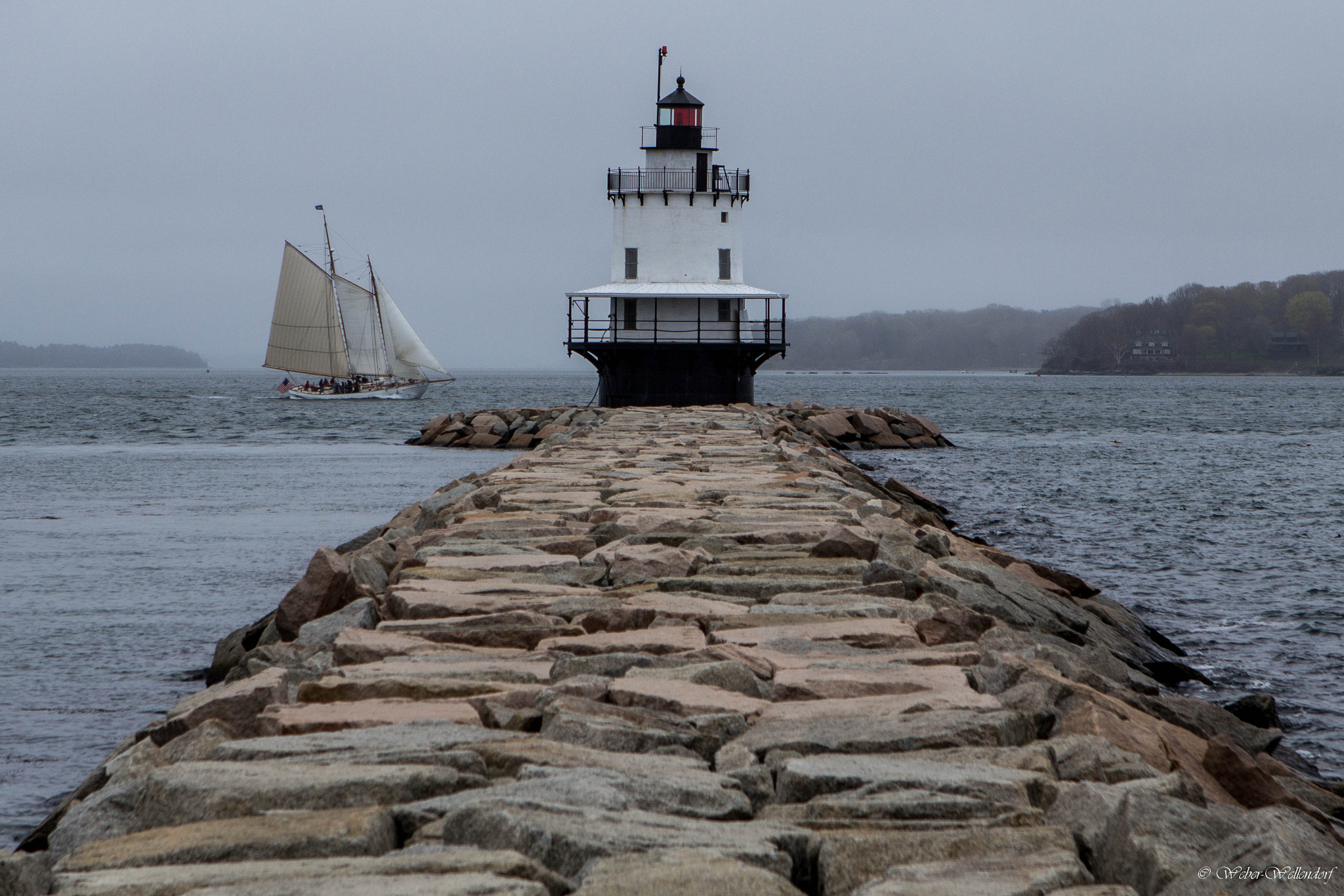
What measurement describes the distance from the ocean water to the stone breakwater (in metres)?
1.66

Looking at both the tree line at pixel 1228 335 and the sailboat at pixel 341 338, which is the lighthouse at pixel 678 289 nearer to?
the sailboat at pixel 341 338

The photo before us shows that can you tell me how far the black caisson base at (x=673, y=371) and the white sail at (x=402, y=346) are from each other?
35.2 m

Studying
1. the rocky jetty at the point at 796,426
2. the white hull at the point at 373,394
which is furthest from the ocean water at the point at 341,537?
the white hull at the point at 373,394

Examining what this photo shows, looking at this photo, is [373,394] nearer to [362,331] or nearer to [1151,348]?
[362,331]

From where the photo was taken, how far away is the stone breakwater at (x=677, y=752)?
240 cm

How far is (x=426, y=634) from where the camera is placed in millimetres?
4441

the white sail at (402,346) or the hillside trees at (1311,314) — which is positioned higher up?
the hillside trees at (1311,314)

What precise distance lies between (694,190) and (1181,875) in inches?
1139

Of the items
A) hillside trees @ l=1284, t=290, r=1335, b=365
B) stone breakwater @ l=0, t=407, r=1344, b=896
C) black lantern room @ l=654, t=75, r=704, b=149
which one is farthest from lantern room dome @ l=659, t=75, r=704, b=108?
hillside trees @ l=1284, t=290, r=1335, b=365

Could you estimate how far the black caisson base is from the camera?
96.5 feet

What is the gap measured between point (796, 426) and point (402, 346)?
41.2m

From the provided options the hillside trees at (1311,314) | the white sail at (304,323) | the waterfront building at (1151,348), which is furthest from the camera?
the waterfront building at (1151,348)

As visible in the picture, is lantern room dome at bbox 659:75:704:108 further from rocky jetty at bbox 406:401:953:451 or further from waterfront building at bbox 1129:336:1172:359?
waterfront building at bbox 1129:336:1172:359

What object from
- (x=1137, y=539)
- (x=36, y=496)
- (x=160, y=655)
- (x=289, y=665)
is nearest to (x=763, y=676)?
(x=289, y=665)
